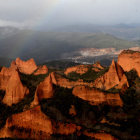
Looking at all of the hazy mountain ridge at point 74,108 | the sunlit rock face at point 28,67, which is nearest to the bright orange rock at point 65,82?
the hazy mountain ridge at point 74,108

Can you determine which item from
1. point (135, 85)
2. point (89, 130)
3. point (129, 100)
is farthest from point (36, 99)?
point (135, 85)

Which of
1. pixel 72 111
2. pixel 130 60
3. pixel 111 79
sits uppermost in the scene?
pixel 130 60

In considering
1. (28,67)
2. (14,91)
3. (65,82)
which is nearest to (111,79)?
(65,82)

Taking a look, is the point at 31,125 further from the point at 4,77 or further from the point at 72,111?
the point at 4,77

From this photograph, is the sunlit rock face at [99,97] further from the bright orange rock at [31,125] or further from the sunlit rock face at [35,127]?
the bright orange rock at [31,125]

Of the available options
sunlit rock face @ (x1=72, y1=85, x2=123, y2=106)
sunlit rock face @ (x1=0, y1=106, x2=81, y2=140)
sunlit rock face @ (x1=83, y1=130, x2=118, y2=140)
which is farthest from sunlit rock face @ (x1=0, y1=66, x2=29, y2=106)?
sunlit rock face @ (x1=83, y1=130, x2=118, y2=140)

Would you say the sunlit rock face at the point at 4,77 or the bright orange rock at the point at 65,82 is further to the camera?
the sunlit rock face at the point at 4,77
